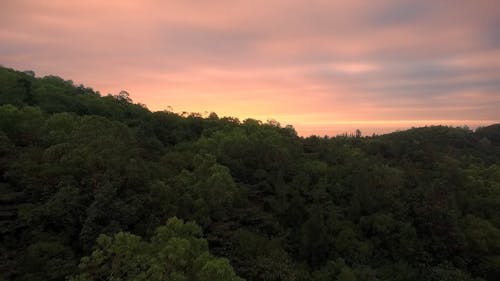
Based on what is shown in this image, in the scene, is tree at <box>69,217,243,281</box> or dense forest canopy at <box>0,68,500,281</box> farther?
dense forest canopy at <box>0,68,500,281</box>

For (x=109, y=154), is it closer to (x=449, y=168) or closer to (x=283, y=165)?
(x=283, y=165)

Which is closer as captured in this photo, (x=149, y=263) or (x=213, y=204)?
(x=149, y=263)

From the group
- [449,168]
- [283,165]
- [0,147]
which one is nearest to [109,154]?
[0,147]

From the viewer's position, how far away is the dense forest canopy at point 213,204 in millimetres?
25750

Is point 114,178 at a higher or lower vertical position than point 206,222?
higher

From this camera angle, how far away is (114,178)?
32.0 metres

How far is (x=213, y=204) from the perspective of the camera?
3884cm

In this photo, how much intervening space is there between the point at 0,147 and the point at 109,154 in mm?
9258

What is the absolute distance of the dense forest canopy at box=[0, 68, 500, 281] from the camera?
2575 centimetres

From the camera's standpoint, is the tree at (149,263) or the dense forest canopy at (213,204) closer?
the tree at (149,263)

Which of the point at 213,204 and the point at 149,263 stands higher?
the point at 213,204

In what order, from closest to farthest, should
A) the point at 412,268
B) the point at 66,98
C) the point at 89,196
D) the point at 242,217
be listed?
the point at 89,196 < the point at 242,217 < the point at 412,268 < the point at 66,98

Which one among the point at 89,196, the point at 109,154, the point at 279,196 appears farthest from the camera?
the point at 279,196

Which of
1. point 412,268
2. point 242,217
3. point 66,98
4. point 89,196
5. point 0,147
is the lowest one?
point 412,268
